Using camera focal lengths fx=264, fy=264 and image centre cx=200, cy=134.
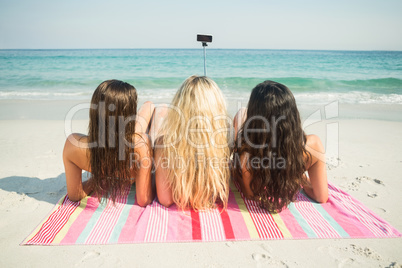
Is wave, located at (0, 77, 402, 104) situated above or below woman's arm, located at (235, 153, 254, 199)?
above

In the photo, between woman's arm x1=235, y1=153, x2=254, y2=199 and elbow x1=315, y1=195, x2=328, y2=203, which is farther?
elbow x1=315, y1=195, x2=328, y2=203

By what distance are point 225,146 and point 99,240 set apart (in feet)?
4.50

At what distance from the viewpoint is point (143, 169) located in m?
2.55

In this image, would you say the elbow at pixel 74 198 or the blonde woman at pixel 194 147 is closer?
the blonde woman at pixel 194 147

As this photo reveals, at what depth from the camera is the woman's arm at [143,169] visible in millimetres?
2449

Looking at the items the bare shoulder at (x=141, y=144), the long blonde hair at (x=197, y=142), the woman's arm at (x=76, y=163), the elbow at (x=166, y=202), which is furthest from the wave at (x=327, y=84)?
the woman's arm at (x=76, y=163)

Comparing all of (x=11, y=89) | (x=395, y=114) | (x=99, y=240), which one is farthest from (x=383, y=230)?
(x=11, y=89)

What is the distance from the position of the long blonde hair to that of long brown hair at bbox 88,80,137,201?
36 cm

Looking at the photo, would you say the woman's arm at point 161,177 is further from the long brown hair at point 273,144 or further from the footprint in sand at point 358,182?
the footprint in sand at point 358,182

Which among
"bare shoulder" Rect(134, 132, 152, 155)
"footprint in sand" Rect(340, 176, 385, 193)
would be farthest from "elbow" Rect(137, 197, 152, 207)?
"footprint in sand" Rect(340, 176, 385, 193)

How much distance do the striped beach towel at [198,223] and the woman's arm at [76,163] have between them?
11 cm

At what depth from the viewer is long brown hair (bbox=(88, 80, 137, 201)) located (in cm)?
224

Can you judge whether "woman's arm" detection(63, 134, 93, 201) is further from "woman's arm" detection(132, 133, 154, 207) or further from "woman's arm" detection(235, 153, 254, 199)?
"woman's arm" detection(235, 153, 254, 199)

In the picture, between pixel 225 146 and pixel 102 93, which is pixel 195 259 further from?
pixel 102 93
